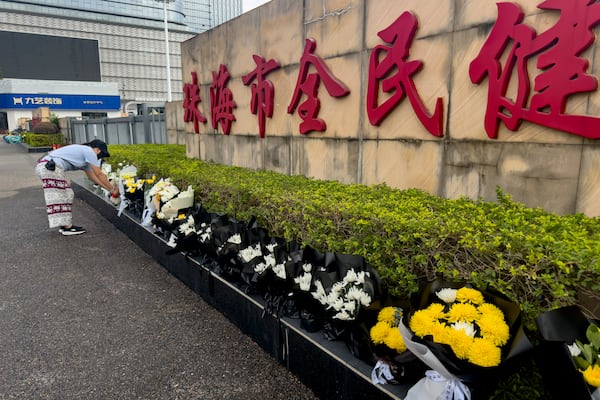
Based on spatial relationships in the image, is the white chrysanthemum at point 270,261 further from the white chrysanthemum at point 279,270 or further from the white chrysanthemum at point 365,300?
the white chrysanthemum at point 365,300

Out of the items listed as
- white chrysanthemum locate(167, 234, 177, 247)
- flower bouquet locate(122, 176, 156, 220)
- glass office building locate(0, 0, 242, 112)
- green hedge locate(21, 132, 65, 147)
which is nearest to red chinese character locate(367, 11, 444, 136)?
white chrysanthemum locate(167, 234, 177, 247)

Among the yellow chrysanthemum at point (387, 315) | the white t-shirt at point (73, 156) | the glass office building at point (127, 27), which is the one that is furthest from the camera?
the glass office building at point (127, 27)

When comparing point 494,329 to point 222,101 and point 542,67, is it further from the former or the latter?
point 222,101

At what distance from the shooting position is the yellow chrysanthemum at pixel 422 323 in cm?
175

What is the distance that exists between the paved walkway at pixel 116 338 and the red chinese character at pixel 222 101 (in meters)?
2.21

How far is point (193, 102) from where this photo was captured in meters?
7.16

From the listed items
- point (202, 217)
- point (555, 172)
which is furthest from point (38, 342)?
point (555, 172)

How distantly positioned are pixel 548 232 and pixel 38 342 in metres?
3.55

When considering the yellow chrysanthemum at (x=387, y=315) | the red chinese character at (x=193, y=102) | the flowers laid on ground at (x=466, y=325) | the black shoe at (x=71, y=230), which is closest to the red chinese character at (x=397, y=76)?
the yellow chrysanthemum at (x=387, y=315)

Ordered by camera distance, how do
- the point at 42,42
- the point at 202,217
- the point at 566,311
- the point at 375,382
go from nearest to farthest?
1. the point at 566,311
2. the point at 375,382
3. the point at 202,217
4. the point at 42,42

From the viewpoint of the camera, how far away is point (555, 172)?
265 cm

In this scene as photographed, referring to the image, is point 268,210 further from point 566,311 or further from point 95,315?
point 566,311

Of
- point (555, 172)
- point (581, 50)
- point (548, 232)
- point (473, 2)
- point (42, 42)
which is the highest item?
point (42, 42)

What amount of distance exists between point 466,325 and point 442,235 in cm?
58
